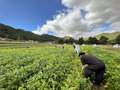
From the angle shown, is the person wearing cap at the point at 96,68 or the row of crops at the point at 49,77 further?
the person wearing cap at the point at 96,68

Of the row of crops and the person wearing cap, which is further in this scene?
the person wearing cap

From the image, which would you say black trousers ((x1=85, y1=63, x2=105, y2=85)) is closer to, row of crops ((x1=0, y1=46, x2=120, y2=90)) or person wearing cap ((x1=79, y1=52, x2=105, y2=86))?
person wearing cap ((x1=79, y1=52, x2=105, y2=86))

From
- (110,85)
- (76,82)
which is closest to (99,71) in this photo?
(110,85)

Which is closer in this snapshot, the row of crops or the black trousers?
the row of crops

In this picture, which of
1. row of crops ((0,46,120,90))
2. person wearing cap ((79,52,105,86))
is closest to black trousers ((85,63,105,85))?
person wearing cap ((79,52,105,86))

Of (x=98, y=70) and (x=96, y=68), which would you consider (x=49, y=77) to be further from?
(x=98, y=70)

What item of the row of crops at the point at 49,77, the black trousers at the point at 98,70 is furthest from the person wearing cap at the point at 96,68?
the row of crops at the point at 49,77

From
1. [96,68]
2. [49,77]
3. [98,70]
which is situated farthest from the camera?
[98,70]

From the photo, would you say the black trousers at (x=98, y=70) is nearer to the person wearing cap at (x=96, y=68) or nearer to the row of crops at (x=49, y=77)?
the person wearing cap at (x=96, y=68)

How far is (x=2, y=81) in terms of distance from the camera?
81.8 inches

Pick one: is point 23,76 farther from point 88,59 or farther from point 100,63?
point 100,63

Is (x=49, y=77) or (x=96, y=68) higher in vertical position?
(x=96, y=68)

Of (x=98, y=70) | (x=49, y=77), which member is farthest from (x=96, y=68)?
(x=49, y=77)

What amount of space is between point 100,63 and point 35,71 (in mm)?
3282
